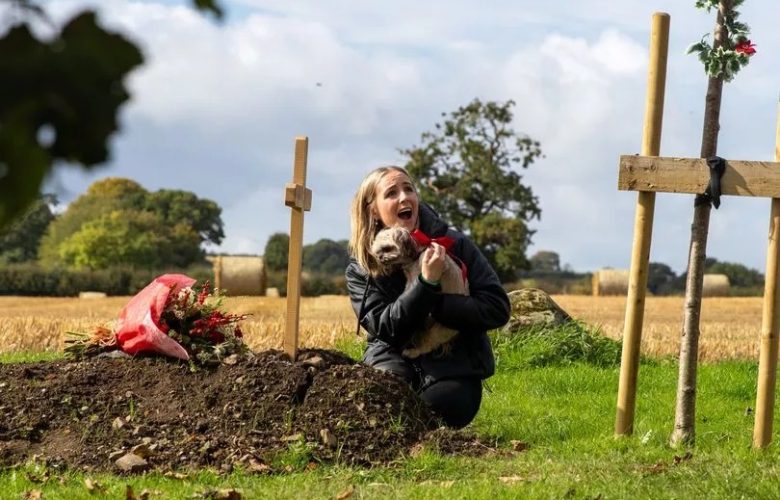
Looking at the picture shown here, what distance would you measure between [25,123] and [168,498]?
467cm

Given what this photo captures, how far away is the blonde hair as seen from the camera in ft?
25.0

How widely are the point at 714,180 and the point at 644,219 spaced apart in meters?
0.52

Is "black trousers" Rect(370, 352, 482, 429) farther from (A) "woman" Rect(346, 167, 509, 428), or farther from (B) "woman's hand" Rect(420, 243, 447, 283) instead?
(B) "woman's hand" Rect(420, 243, 447, 283)

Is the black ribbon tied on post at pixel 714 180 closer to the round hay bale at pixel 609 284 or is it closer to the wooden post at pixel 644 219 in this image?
the wooden post at pixel 644 219

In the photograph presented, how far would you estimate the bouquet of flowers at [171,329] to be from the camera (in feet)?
28.1

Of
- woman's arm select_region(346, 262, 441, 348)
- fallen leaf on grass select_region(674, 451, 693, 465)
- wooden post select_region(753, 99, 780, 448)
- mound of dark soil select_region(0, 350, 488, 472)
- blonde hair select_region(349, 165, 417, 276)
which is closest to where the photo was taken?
fallen leaf on grass select_region(674, 451, 693, 465)

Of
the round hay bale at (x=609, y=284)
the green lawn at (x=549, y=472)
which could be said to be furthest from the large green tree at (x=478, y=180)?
the green lawn at (x=549, y=472)

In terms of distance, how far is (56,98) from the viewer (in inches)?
62.4

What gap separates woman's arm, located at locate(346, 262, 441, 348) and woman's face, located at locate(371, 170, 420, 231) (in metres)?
0.46

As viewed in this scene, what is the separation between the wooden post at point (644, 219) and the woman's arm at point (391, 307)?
1.35 meters

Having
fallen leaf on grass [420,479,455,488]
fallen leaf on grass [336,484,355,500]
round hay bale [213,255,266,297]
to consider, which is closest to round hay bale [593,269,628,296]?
round hay bale [213,255,266,297]

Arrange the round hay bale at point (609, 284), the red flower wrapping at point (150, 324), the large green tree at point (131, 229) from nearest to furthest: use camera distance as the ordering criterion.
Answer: the red flower wrapping at point (150, 324), the round hay bale at point (609, 284), the large green tree at point (131, 229)

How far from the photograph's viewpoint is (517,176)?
44.3 m

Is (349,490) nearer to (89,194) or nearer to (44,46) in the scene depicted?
(44,46)
